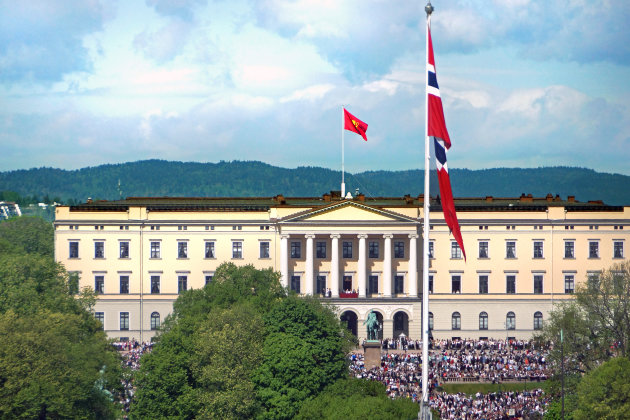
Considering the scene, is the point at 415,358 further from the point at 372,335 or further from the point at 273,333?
the point at 273,333

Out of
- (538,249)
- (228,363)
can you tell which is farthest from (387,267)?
(228,363)

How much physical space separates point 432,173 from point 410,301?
6838 centimetres

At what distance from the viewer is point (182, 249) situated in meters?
114

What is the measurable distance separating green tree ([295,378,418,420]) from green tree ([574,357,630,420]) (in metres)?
Result: 9.17

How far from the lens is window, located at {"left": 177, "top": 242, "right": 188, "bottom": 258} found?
11362 centimetres

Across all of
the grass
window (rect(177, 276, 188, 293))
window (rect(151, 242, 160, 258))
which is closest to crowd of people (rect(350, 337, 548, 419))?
→ the grass

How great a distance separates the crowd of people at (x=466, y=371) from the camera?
264 feet

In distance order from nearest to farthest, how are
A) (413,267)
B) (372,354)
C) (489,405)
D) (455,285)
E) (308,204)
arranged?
(489,405)
(372,354)
(413,267)
(455,285)
(308,204)

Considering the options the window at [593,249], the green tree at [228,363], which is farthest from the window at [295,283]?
the green tree at [228,363]

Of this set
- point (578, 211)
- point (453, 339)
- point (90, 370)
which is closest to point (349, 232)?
point (453, 339)

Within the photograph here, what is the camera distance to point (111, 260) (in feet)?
373

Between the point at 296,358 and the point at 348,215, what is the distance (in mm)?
39271

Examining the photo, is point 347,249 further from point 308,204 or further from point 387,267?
point 308,204

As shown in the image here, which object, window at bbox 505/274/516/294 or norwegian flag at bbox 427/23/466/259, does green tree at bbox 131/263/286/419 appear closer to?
norwegian flag at bbox 427/23/466/259
